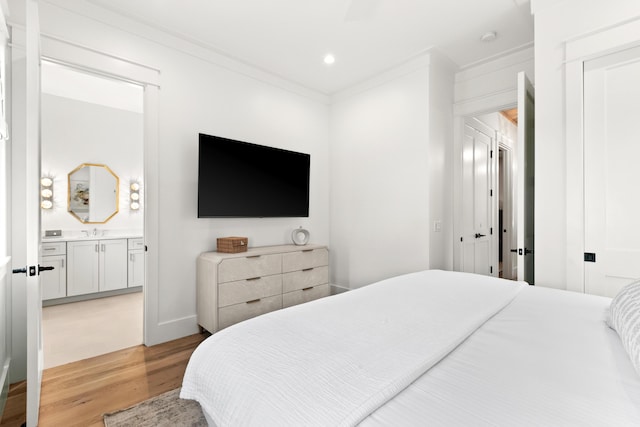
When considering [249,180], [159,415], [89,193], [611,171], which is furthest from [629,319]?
[89,193]

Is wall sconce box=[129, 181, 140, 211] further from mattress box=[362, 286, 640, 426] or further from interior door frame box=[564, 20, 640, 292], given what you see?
interior door frame box=[564, 20, 640, 292]

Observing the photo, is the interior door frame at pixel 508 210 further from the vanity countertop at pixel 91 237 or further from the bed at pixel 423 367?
the vanity countertop at pixel 91 237

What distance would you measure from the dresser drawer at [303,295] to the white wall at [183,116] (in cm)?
68

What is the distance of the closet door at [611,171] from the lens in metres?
1.96

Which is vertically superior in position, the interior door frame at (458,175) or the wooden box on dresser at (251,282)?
the interior door frame at (458,175)

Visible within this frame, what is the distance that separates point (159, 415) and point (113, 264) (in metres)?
3.28

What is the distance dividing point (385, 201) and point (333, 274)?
128 cm

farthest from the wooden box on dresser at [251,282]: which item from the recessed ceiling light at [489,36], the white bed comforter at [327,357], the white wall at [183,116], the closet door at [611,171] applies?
the recessed ceiling light at [489,36]

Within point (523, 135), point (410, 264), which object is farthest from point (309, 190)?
point (523, 135)

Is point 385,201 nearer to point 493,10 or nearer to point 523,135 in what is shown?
point 523,135

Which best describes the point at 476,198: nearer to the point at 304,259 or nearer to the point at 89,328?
the point at 304,259

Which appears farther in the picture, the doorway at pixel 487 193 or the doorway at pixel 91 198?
the doorway at pixel 91 198

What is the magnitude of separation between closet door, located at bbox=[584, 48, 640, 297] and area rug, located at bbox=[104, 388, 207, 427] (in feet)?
8.68

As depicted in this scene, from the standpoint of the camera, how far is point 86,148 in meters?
4.45
